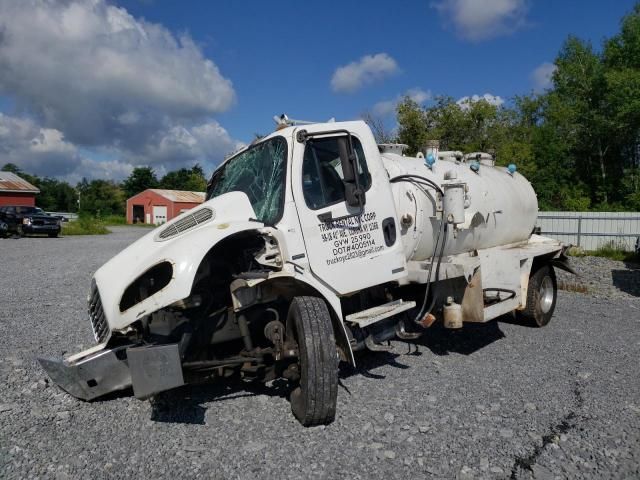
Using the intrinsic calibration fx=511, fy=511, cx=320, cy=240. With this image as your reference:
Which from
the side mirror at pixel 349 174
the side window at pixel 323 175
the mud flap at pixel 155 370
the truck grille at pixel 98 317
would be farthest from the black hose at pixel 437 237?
the truck grille at pixel 98 317

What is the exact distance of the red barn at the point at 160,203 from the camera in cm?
5431

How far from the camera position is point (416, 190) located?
18.7 feet

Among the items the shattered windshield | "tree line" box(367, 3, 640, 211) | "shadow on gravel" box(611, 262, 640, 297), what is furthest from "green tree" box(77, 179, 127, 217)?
the shattered windshield

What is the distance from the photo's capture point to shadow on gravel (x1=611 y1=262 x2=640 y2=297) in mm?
11420

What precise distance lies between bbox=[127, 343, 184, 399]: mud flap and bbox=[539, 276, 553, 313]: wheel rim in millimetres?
6349

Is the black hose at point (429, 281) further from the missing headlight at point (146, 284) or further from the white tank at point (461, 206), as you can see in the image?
the missing headlight at point (146, 284)

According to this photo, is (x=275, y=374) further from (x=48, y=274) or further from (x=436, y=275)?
(x=48, y=274)

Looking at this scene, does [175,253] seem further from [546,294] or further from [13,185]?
[13,185]

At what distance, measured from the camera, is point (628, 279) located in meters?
12.7

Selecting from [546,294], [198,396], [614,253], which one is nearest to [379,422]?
[198,396]

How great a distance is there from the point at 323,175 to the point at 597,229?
59.8ft

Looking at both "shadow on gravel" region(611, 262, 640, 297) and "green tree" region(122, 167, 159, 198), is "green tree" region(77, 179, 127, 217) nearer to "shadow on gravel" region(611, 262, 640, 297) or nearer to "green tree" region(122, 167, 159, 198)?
"green tree" region(122, 167, 159, 198)

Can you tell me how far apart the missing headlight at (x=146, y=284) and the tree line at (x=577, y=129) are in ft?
71.0

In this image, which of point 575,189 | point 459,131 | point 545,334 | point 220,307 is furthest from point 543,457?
point 575,189
